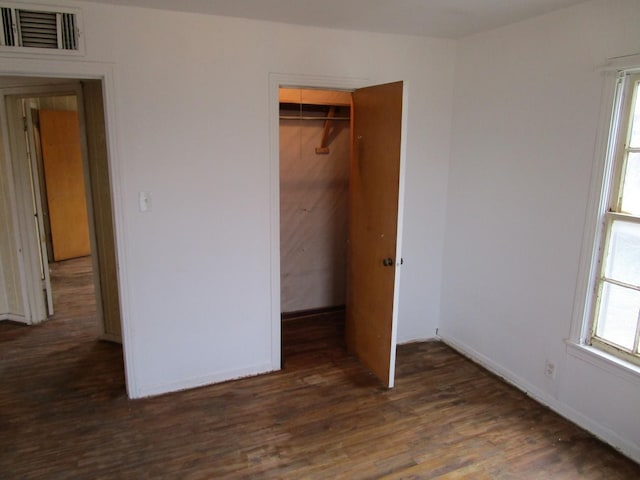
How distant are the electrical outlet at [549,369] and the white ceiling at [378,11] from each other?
2.16 meters

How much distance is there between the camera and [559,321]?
2.72 m

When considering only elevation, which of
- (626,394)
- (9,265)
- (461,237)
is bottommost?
(626,394)

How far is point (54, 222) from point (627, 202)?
667 centimetres

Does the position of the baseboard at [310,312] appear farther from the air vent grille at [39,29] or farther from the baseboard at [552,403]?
the air vent grille at [39,29]

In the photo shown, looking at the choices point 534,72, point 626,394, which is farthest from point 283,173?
point 626,394

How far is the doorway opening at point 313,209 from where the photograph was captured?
13.4 feet

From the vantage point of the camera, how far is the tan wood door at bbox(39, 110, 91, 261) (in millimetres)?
6055

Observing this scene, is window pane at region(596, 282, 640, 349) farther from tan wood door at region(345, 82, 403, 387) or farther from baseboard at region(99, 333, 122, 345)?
baseboard at region(99, 333, 122, 345)

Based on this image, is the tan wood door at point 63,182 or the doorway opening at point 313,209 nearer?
the doorway opening at point 313,209

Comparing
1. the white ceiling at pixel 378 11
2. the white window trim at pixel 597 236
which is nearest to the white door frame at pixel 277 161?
the white ceiling at pixel 378 11

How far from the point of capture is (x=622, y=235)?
2.40 m

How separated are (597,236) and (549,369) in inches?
36.4

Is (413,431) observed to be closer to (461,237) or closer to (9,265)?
(461,237)

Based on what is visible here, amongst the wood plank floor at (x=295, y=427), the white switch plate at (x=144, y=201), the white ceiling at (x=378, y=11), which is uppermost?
the white ceiling at (x=378, y=11)
